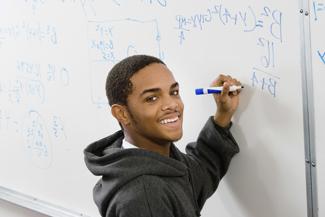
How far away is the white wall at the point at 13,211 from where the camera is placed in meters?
1.54

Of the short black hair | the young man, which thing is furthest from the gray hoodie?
the short black hair

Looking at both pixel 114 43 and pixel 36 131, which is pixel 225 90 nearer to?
pixel 114 43

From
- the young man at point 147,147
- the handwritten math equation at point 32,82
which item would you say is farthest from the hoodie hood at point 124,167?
the handwritten math equation at point 32,82

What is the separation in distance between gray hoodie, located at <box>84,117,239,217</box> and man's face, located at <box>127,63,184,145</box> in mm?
49

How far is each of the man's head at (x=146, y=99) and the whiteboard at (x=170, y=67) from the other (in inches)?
5.8

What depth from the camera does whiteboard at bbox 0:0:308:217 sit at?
824 millimetres

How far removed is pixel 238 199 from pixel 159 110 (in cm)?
31

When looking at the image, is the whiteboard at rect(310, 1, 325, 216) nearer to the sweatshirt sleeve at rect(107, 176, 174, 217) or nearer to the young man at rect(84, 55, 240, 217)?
the young man at rect(84, 55, 240, 217)

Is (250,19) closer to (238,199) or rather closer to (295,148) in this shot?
(295,148)

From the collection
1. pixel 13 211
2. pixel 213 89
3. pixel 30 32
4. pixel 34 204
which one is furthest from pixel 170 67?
pixel 13 211

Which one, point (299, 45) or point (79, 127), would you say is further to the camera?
point (79, 127)

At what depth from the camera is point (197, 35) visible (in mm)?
913

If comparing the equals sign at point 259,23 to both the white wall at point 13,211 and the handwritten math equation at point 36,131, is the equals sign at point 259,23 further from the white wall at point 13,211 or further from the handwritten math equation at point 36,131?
the white wall at point 13,211

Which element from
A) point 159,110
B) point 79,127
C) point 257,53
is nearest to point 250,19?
point 257,53
